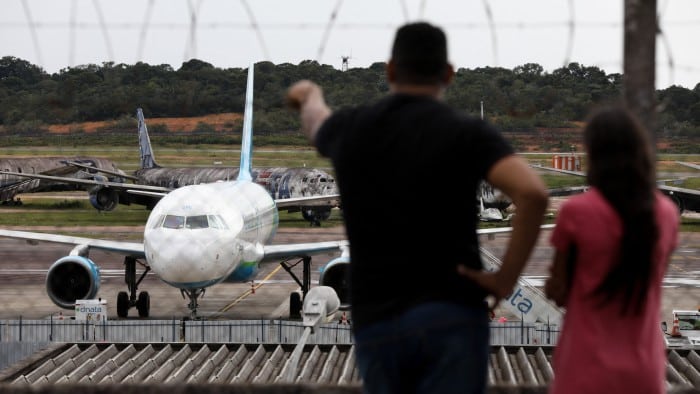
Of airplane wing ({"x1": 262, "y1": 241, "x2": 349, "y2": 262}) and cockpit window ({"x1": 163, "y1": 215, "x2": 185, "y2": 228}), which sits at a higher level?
cockpit window ({"x1": 163, "y1": 215, "x2": 185, "y2": 228})

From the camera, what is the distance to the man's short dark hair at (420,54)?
4062mm

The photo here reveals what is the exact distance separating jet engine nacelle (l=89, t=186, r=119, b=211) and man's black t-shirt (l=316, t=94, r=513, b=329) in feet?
177

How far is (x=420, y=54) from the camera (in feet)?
13.4

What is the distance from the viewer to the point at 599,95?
6605 millimetres

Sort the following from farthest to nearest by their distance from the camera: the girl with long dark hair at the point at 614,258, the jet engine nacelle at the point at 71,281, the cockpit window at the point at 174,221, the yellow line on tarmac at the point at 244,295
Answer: the yellow line on tarmac at the point at 244,295
the jet engine nacelle at the point at 71,281
the cockpit window at the point at 174,221
the girl with long dark hair at the point at 614,258

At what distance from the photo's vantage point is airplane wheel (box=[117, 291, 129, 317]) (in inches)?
1014

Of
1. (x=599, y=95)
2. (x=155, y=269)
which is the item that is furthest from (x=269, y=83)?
(x=155, y=269)

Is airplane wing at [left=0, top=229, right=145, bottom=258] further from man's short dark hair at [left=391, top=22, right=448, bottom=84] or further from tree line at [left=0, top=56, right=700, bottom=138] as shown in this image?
man's short dark hair at [left=391, top=22, right=448, bottom=84]

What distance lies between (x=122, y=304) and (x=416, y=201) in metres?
22.7

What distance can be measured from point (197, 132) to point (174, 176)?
156 ft

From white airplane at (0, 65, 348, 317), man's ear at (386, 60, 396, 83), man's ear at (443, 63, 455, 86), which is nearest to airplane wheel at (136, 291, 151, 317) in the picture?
white airplane at (0, 65, 348, 317)

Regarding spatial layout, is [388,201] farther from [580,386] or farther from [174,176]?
[174,176]

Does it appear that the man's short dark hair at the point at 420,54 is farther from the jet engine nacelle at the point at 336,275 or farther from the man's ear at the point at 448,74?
the jet engine nacelle at the point at 336,275

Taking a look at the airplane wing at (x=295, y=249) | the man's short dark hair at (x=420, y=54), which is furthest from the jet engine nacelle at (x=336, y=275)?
the man's short dark hair at (x=420, y=54)
